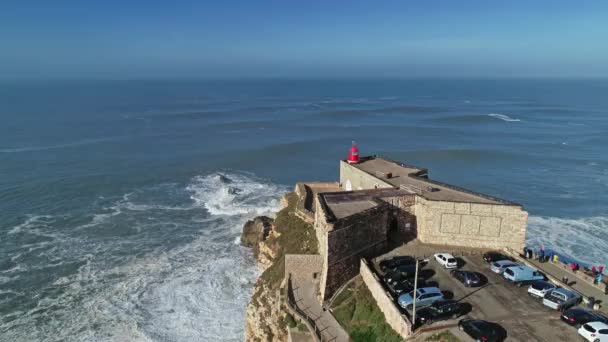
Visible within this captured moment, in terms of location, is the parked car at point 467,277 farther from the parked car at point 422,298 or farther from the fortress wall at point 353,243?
the fortress wall at point 353,243

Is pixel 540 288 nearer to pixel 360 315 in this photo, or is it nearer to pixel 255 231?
pixel 360 315

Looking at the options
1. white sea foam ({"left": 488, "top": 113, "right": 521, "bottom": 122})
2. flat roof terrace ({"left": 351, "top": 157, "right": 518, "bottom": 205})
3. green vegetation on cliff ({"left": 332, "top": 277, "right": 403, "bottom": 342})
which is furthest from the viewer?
white sea foam ({"left": 488, "top": 113, "right": 521, "bottom": 122})

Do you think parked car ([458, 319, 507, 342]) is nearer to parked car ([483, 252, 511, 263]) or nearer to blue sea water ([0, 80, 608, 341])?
parked car ([483, 252, 511, 263])

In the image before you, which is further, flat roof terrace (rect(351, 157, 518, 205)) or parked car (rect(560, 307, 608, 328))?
flat roof terrace (rect(351, 157, 518, 205))

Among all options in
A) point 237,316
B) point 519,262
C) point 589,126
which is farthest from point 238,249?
point 589,126

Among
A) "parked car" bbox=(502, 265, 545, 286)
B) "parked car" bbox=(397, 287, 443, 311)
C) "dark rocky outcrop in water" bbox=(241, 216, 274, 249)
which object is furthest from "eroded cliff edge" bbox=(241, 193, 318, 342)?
"parked car" bbox=(502, 265, 545, 286)

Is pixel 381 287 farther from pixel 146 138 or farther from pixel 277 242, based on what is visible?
pixel 146 138
